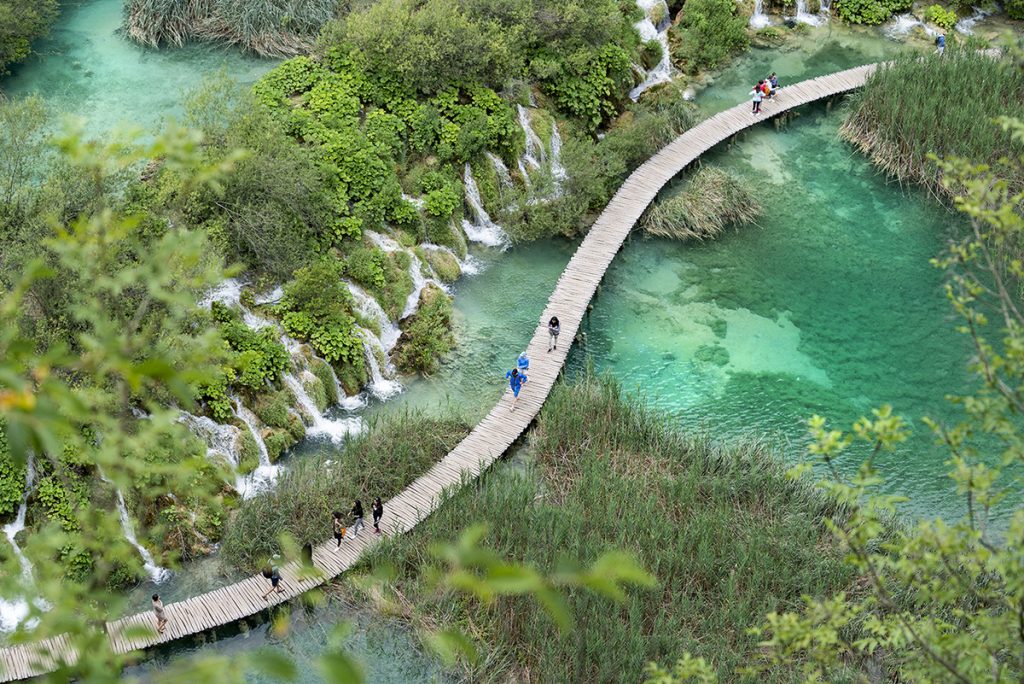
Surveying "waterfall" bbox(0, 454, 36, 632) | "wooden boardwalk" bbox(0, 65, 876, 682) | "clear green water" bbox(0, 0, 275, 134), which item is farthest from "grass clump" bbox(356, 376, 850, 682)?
"clear green water" bbox(0, 0, 275, 134)

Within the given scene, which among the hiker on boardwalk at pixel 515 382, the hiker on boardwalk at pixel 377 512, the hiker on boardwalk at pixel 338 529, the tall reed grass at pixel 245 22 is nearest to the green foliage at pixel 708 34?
the tall reed grass at pixel 245 22

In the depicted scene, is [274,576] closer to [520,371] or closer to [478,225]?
[520,371]

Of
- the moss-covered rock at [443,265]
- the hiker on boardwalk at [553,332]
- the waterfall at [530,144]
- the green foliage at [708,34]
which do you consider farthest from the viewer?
the green foliage at [708,34]

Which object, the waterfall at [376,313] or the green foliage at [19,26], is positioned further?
the green foliage at [19,26]

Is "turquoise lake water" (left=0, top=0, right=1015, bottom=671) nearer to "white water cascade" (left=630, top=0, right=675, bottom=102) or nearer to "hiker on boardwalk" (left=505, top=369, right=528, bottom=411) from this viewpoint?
"hiker on boardwalk" (left=505, top=369, right=528, bottom=411)

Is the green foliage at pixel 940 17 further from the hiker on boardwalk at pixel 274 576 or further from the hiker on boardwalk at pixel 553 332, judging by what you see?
the hiker on boardwalk at pixel 274 576

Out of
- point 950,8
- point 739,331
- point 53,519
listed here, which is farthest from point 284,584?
point 950,8
